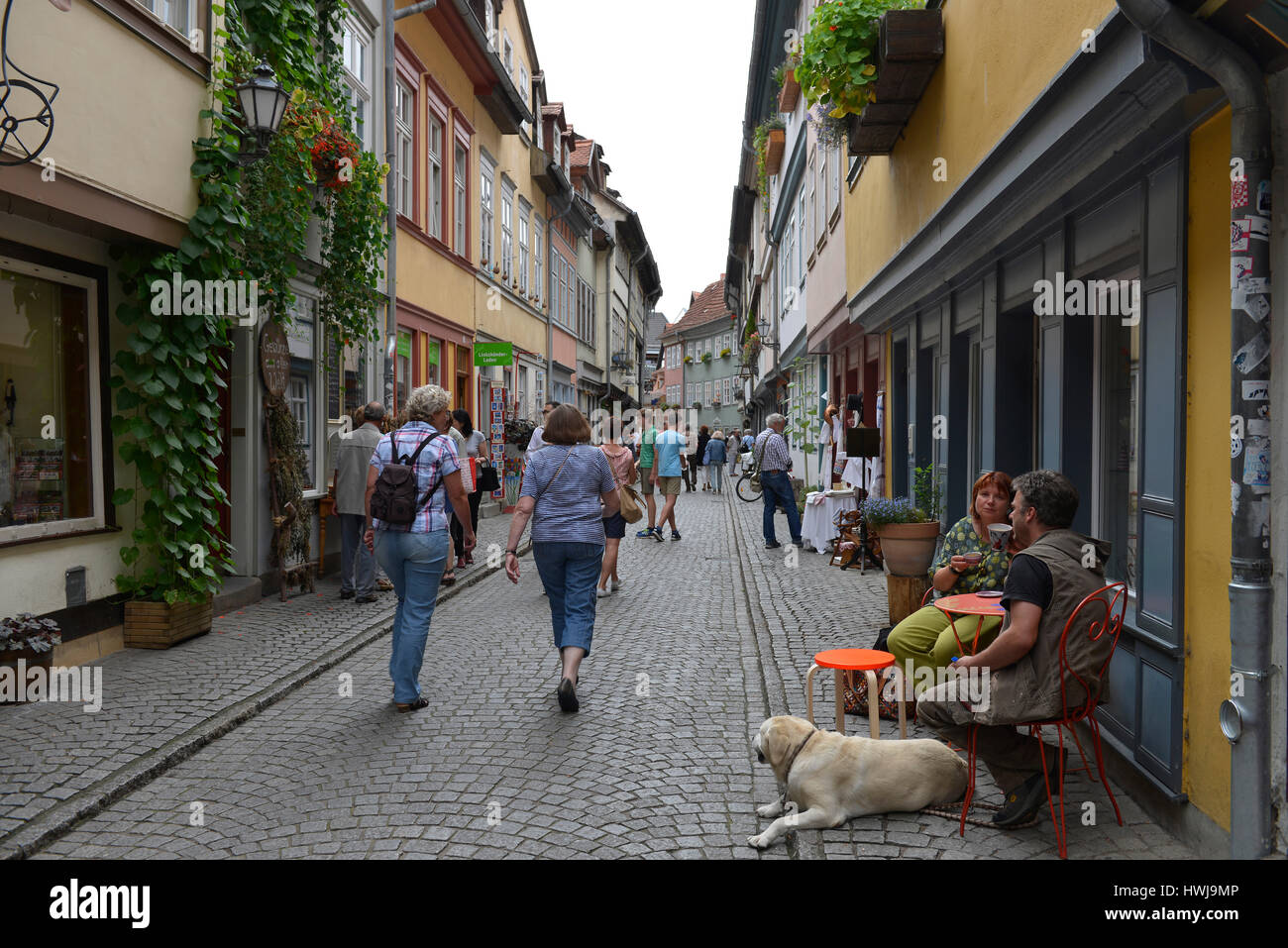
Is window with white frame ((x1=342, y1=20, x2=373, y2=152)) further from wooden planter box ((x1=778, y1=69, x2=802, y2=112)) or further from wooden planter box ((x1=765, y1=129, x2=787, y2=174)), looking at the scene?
wooden planter box ((x1=765, y1=129, x2=787, y2=174))

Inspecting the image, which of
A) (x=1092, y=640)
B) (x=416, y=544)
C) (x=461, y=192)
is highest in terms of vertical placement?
(x=461, y=192)

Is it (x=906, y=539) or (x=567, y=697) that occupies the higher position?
(x=906, y=539)

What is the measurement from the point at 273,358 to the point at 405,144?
253 inches

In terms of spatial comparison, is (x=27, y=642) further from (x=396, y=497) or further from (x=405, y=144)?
(x=405, y=144)

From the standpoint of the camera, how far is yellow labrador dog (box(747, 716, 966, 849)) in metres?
4.25

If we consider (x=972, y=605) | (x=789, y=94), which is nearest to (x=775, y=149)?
(x=789, y=94)

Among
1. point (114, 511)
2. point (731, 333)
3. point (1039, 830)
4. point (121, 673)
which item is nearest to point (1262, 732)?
point (1039, 830)

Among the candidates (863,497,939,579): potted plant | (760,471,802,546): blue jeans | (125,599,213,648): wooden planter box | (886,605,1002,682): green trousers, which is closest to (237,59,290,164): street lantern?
(125,599,213,648): wooden planter box

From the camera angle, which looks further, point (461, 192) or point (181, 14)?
point (461, 192)

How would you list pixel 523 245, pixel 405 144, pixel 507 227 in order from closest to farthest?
→ pixel 405 144 < pixel 507 227 < pixel 523 245

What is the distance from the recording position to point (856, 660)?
5.06 meters

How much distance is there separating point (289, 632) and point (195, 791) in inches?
142

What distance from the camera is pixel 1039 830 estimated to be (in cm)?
426

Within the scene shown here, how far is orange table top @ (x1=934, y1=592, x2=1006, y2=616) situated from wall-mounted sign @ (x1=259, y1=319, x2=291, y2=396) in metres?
7.05
